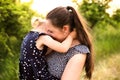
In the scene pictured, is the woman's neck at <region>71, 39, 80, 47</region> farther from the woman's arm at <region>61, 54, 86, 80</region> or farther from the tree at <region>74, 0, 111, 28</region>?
the tree at <region>74, 0, 111, 28</region>

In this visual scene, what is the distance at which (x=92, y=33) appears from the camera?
6531 mm

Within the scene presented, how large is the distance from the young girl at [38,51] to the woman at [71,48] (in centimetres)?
6

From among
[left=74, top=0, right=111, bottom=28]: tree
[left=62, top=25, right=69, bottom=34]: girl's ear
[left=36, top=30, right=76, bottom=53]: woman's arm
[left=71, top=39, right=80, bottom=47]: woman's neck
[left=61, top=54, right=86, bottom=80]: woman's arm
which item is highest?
[left=62, top=25, right=69, bottom=34]: girl's ear

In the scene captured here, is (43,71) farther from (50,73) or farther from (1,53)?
(1,53)

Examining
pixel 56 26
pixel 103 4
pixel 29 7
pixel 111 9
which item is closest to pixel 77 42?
pixel 56 26

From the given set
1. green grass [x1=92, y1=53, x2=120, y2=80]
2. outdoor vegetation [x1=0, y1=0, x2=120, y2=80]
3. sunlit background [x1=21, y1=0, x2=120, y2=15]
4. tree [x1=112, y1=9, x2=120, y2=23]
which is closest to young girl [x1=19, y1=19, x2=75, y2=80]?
outdoor vegetation [x1=0, y1=0, x2=120, y2=80]

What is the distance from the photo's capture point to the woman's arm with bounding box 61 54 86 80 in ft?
10.5

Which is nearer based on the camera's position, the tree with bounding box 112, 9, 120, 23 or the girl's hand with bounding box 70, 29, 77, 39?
the girl's hand with bounding box 70, 29, 77, 39

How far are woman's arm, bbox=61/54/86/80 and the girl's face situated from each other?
7.3 inches

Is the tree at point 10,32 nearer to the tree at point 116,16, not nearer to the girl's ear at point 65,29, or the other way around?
the girl's ear at point 65,29

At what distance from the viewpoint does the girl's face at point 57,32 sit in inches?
128

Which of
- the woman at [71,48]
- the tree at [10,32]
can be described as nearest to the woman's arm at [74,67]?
the woman at [71,48]

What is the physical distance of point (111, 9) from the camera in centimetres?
834

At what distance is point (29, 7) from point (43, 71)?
2.67 m
